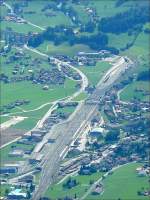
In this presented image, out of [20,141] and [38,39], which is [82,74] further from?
[20,141]

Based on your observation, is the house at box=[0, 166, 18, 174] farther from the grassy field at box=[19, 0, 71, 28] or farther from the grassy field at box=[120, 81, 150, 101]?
the grassy field at box=[19, 0, 71, 28]

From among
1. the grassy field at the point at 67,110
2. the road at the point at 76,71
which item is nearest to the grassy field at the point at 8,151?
the grassy field at the point at 67,110

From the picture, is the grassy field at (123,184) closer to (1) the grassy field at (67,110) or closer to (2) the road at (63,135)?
(2) the road at (63,135)

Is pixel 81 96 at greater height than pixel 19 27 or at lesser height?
lesser

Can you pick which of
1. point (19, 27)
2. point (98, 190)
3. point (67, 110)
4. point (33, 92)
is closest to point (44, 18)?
point (19, 27)

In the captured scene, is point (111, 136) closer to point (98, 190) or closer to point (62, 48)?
point (98, 190)

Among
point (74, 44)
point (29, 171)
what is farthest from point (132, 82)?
point (29, 171)
